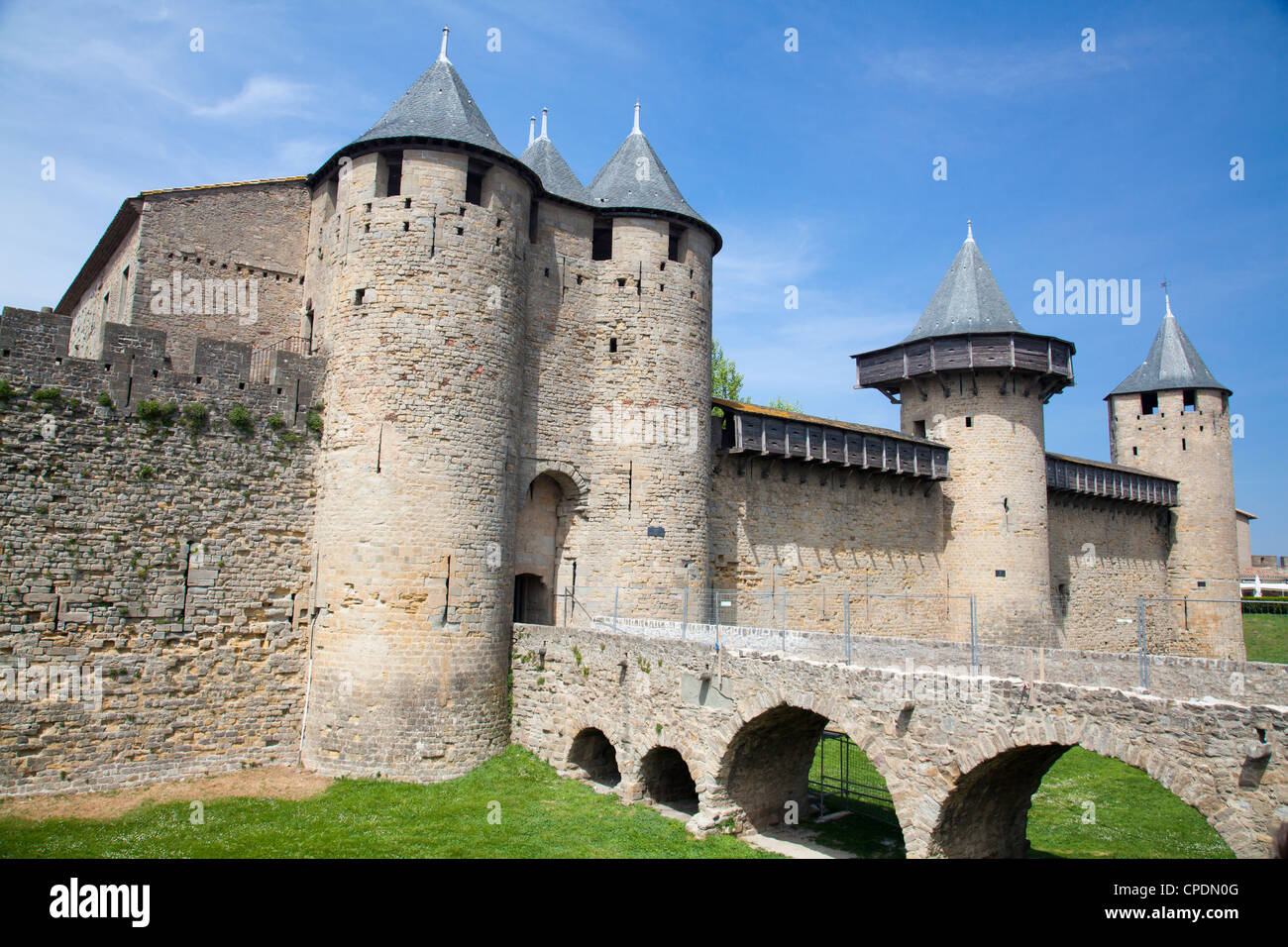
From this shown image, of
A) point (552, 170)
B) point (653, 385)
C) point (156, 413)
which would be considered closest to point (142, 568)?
point (156, 413)

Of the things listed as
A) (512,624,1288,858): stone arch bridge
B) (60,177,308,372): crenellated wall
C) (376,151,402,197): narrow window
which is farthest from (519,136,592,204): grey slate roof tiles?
(512,624,1288,858): stone arch bridge

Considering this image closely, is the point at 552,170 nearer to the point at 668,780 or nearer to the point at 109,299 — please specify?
the point at 109,299

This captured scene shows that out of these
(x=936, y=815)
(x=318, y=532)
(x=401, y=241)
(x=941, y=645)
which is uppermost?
(x=401, y=241)

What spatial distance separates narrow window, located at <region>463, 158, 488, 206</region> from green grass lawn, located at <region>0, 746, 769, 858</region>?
36.0 feet

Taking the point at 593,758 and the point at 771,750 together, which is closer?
the point at 771,750

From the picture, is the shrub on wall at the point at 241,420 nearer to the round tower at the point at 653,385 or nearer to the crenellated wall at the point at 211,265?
the crenellated wall at the point at 211,265

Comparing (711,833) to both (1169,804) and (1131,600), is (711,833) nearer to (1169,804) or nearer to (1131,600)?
(1169,804)

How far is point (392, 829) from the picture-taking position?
12180 mm

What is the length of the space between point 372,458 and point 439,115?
6.82 m

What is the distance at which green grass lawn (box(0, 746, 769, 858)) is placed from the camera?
11.1 m

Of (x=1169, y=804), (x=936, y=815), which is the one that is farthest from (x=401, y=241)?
(x=1169, y=804)

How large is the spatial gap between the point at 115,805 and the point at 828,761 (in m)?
13.0

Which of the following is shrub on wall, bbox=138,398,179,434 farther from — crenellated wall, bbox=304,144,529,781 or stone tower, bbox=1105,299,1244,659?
stone tower, bbox=1105,299,1244,659

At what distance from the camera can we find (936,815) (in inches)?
391
